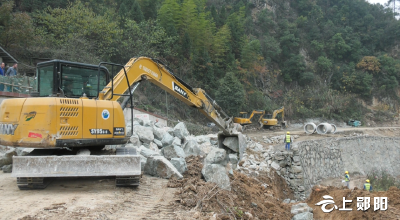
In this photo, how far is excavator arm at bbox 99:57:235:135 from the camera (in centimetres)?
650

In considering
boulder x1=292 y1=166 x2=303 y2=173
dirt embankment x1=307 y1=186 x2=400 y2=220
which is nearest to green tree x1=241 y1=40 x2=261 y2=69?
boulder x1=292 y1=166 x2=303 y2=173

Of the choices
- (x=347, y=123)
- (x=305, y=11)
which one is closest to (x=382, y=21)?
(x=305, y=11)

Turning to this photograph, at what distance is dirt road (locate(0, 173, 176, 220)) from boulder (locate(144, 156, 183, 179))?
41cm

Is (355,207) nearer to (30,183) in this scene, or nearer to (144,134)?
(30,183)

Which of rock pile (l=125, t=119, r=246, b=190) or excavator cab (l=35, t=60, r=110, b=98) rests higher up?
excavator cab (l=35, t=60, r=110, b=98)

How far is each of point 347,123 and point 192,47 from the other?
76.8 ft

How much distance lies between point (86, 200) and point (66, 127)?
50.9 inches

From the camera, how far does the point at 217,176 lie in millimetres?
6410

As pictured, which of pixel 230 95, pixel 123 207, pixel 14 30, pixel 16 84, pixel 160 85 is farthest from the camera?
pixel 230 95

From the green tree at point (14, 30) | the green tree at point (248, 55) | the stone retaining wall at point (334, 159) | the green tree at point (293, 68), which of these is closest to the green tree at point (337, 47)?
the green tree at point (293, 68)

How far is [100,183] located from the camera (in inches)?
235

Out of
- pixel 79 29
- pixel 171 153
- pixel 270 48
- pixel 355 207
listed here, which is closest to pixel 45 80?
pixel 171 153

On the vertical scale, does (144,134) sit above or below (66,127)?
below

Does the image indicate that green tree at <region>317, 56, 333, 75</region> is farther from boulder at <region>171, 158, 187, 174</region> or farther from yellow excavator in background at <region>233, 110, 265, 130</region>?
boulder at <region>171, 158, 187, 174</region>
